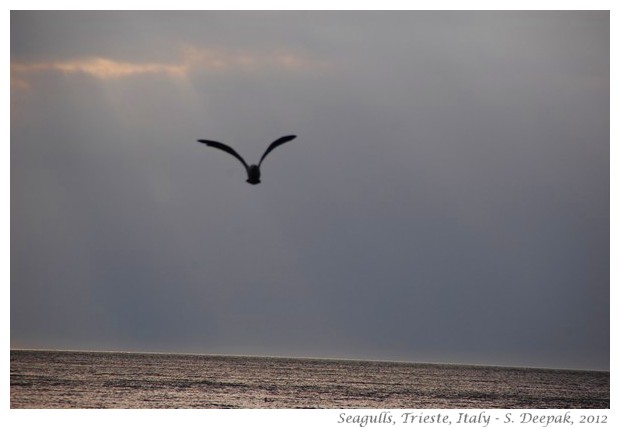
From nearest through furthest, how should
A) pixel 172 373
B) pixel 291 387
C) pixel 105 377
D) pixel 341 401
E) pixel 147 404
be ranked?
pixel 147 404 < pixel 341 401 < pixel 291 387 < pixel 105 377 < pixel 172 373

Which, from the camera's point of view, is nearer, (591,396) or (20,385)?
(20,385)

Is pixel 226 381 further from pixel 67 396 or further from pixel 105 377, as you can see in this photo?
pixel 67 396

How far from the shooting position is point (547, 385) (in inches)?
4316

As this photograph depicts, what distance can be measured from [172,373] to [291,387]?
23779mm

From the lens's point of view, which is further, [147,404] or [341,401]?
[341,401]

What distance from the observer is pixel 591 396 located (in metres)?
93.1

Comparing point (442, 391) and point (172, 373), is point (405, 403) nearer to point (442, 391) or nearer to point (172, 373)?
point (442, 391)

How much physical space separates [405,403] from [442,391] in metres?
17.7

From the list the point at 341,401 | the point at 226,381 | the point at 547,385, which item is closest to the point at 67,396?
the point at 341,401
